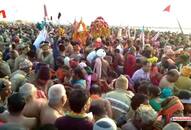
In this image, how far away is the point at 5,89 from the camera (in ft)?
19.8

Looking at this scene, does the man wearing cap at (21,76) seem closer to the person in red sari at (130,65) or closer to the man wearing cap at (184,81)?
the man wearing cap at (184,81)

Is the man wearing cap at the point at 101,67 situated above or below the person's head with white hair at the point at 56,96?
below

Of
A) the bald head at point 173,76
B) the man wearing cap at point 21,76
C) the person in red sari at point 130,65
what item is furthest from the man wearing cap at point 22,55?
the bald head at point 173,76

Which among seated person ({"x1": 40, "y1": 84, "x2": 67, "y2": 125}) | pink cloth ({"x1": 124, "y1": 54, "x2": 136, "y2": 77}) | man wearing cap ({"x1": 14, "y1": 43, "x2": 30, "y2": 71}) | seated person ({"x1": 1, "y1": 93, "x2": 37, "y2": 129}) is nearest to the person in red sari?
pink cloth ({"x1": 124, "y1": 54, "x2": 136, "y2": 77})

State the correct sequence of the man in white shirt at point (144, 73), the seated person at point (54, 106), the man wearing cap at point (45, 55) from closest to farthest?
the seated person at point (54, 106)
the man in white shirt at point (144, 73)
the man wearing cap at point (45, 55)

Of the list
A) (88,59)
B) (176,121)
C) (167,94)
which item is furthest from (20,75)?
(88,59)

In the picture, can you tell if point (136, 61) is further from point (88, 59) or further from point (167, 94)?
point (167, 94)

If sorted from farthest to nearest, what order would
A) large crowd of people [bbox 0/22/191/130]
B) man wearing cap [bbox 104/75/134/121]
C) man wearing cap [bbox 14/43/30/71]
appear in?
1. man wearing cap [bbox 14/43/30/71]
2. man wearing cap [bbox 104/75/134/121]
3. large crowd of people [bbox 0/22/191/130]

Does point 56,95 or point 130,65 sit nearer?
point 56,95

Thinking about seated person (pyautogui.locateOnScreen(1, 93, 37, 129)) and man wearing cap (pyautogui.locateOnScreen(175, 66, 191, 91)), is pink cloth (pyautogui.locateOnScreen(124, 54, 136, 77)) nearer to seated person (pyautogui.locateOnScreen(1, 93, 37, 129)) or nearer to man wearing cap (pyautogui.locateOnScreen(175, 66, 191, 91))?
man wearing cap (pyautogui.locateOnScreen(175, 66, 191, 91))

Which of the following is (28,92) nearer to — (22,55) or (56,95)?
(56,95)

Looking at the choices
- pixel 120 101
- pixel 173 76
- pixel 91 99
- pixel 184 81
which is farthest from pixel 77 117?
pixel 184 81

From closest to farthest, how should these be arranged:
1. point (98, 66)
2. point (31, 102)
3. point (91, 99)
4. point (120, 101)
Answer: point (31, 102) → point (91, 99) → point (120, 101) → point (98, 66)

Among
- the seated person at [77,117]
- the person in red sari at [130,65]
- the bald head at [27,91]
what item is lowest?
the person in red sari at [130,65]
